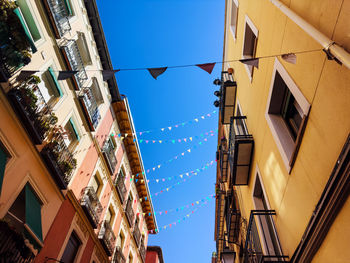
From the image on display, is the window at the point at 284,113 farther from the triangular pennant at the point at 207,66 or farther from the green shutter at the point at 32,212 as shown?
the green shutter at the point at 32,212

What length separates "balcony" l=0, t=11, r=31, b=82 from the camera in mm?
6766

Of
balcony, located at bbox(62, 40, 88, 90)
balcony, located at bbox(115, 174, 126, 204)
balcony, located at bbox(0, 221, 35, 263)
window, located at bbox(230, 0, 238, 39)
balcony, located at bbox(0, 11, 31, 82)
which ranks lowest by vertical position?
balcony, located at bbox(0, 221, 35, 263)

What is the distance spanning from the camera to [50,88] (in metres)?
9.75

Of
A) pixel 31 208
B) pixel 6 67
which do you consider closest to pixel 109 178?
pixel 31 208

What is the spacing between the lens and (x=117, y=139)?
55.7 ft

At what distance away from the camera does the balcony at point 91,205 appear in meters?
10.8

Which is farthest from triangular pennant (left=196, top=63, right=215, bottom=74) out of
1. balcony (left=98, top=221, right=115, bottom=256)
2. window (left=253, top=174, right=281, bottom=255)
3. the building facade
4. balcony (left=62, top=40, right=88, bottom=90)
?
balcony (left=98, top=221, right=115, bottom=256)

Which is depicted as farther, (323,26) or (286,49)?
(286,49)

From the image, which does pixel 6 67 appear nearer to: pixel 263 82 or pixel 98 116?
pixel 98 116

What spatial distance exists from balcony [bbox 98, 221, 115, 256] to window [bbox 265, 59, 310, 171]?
34.1ft

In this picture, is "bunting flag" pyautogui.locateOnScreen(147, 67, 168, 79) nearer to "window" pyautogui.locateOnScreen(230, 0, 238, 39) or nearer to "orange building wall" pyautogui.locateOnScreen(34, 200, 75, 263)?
"window" pyautogui.locateOnScreen(230, 0, 238, 39)

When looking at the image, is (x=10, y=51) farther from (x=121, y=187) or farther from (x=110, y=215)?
(x=121, y=187)

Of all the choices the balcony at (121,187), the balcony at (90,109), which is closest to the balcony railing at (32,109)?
the balcony at (90,109)

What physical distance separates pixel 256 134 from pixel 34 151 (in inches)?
313
